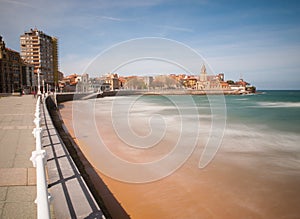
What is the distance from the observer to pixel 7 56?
51.0 metres

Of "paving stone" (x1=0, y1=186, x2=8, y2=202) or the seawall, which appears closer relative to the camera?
"paving stone" (x1=0, y1=186, x2=8, y2=202)

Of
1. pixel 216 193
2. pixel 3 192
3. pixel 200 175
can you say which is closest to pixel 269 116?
pixel 200 175

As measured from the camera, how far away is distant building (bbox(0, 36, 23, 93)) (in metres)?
48.0

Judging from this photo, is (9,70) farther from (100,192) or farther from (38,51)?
(100,192)

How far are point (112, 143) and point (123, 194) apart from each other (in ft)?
16.4

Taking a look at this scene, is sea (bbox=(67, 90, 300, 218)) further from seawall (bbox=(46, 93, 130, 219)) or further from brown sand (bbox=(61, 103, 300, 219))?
seawall (bbox=(46, 93, 130, 219))

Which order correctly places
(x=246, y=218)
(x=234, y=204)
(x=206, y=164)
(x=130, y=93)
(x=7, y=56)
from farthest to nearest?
1. (x=130, y=93)
2. (x=7, y=56)
3. (x=206, y=164)
4. (x=234, y=204)
5. (x=246, y=218)

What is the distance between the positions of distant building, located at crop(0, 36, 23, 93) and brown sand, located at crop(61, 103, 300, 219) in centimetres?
4996

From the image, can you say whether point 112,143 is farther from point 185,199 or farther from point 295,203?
point 295,203

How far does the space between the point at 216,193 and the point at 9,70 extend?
A: 59216mm

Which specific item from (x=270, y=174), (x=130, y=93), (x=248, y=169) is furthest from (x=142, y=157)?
(x=130, y=93)

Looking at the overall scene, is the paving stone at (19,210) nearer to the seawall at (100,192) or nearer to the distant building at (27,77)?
the seawall at (100,192)

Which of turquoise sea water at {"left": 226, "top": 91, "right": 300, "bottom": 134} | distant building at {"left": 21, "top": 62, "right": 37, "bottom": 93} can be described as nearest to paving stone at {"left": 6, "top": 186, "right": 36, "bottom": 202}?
turquoise sea water at {"left": 226, "top": 91, "right": 300, "bottom": 134}

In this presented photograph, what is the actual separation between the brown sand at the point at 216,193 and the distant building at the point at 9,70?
49960 millimetres
